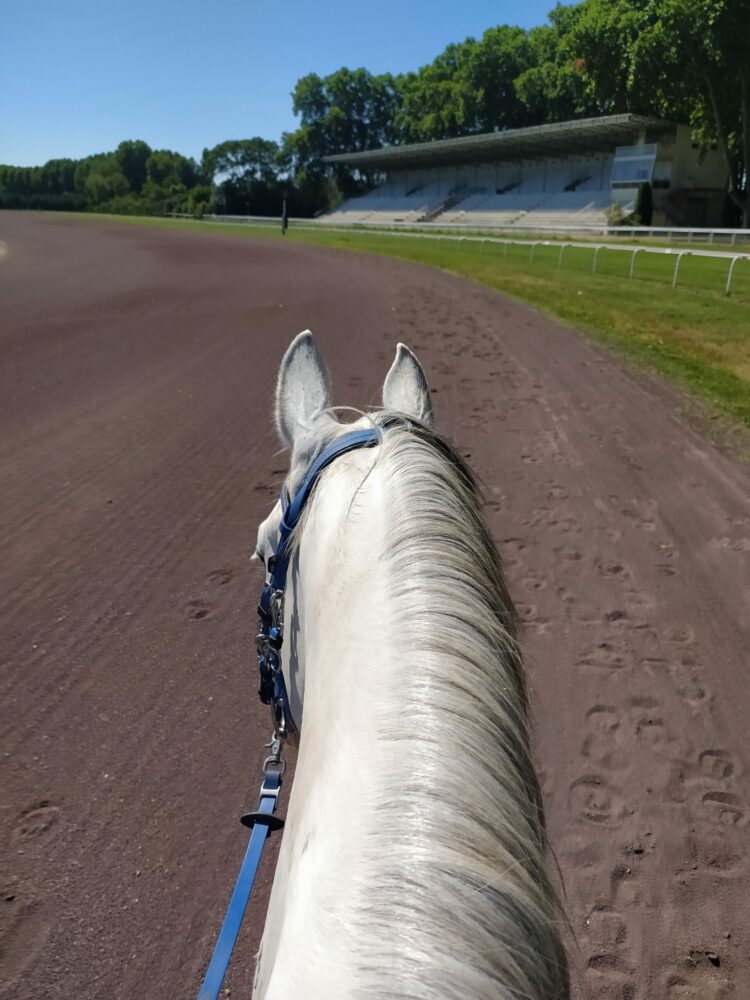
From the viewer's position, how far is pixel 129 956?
7.59 ft

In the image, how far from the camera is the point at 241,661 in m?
3.83

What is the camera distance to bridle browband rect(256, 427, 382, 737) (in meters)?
1.63

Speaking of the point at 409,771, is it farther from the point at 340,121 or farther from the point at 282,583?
the point at 340,121

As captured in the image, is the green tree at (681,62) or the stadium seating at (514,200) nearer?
the green tree at (681,62)

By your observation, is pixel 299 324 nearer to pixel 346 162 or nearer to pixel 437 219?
pixel 437 219

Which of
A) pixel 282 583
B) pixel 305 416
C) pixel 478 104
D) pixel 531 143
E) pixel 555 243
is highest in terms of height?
pixel 478 104

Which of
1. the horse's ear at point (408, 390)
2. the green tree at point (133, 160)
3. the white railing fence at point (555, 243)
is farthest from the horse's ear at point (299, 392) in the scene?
the green tree at point (133, 160)

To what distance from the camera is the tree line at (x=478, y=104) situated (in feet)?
119

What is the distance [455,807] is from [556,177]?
2451 inches

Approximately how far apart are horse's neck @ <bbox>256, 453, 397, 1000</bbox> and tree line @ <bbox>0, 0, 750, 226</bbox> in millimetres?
42528

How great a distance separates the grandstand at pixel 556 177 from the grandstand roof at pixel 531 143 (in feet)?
0.24

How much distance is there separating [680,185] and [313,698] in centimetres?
5327

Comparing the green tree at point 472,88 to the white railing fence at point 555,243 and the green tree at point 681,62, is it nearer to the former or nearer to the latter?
the green tree at point 681,62

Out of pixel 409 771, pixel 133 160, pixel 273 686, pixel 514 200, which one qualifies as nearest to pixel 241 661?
pixel 273 686
